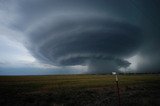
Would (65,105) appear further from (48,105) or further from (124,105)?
(124,105)

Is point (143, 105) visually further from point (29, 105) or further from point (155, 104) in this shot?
point (29, 105)

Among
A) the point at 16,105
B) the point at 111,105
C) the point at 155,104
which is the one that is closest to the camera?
the point at 155,104

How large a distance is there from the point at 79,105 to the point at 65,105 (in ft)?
5.16

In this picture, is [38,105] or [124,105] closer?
[124,105]

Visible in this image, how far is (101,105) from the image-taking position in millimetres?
16875

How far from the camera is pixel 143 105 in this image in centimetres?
1568

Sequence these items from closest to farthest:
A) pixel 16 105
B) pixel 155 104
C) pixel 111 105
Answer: pixel 155 104
pixel 111 105
pixel 16 105

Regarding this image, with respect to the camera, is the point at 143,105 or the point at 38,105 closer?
the point at 143,105

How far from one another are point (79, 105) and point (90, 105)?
1257 mm

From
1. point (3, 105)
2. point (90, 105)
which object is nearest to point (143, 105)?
point (90, 105)

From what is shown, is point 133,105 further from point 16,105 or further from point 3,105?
point 3,105

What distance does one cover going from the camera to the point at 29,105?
18.4 m

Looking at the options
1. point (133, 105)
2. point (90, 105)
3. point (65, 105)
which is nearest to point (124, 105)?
point (133, 105)

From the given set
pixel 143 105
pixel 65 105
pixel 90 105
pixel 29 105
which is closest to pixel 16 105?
pixel 29 105
